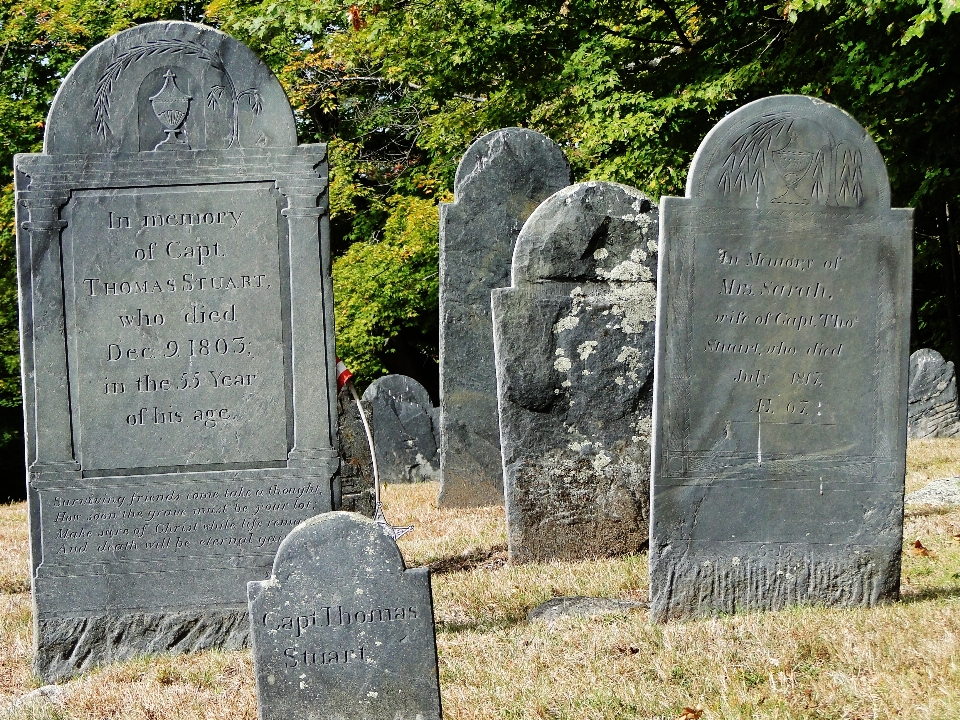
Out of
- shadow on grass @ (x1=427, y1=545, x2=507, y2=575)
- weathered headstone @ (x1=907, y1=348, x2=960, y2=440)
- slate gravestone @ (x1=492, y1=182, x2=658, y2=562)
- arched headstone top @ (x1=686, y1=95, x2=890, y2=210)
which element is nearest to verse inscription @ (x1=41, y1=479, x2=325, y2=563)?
shadow on grass @ (x1=427, y1=545, x2=507, y2=575)

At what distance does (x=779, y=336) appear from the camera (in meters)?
5.68

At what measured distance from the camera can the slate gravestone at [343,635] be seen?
3.96 meters

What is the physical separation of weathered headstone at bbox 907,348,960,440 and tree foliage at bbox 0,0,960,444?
3.38ft

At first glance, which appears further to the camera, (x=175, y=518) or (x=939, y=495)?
(x=939, y=495)

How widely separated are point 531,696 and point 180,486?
2342 millimetres

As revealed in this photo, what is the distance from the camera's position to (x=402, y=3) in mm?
17703

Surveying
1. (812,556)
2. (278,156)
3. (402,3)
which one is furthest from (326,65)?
(812,556)

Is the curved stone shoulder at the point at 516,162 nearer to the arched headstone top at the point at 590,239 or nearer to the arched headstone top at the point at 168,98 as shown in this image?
the arched headstone top at the point at 590,239

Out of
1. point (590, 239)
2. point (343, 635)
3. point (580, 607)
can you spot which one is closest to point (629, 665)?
point (580, 607)

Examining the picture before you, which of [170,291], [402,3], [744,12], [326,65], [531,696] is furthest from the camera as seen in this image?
[326,65]

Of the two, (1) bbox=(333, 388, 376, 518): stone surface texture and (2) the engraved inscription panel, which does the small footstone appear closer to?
(2) the engraved inscription panel

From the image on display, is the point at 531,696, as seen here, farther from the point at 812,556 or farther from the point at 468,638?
the point at 812,556

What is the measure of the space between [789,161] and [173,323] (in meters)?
3.19

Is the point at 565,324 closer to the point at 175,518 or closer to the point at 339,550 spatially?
the point at 175,518
